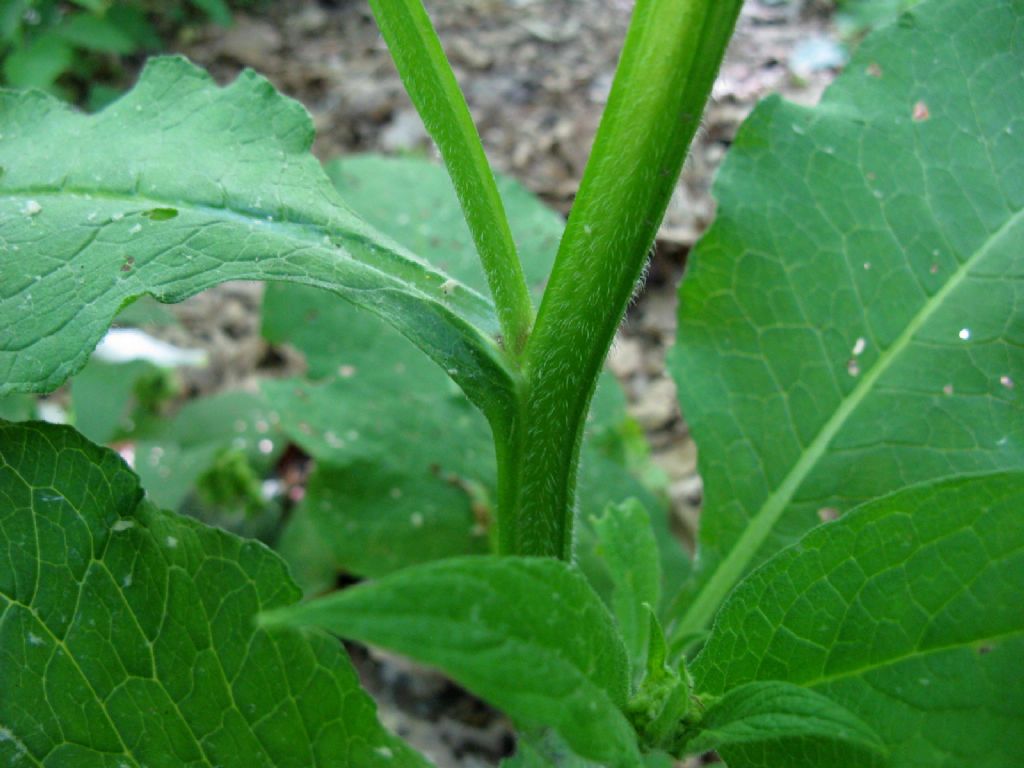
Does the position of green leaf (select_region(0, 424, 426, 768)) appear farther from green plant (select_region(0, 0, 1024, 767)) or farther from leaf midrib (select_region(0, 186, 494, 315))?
leaf midrib (select_region(0, 186, 494, 315))

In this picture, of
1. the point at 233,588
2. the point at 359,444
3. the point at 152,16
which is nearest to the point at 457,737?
the point at 359,444

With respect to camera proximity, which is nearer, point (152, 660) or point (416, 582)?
point (416, 582)

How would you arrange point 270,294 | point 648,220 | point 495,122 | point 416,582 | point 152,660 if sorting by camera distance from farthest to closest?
1. point 495,122
2. point 270,294
3. point 152,660
4. point 648,220
5. point 416,582

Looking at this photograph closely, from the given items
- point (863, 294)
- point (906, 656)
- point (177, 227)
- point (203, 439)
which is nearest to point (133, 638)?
point (177, 227)

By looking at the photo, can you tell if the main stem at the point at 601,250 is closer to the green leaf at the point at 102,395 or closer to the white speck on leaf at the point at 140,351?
the green leaf at the point at 102,395

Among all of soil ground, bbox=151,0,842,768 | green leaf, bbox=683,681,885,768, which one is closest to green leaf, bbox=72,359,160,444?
soil ground, bbox=151,0,842,768

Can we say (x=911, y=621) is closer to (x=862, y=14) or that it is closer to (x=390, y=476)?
(x=390, y=476)

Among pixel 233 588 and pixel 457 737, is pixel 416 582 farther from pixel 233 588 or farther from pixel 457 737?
pixel 457 737
